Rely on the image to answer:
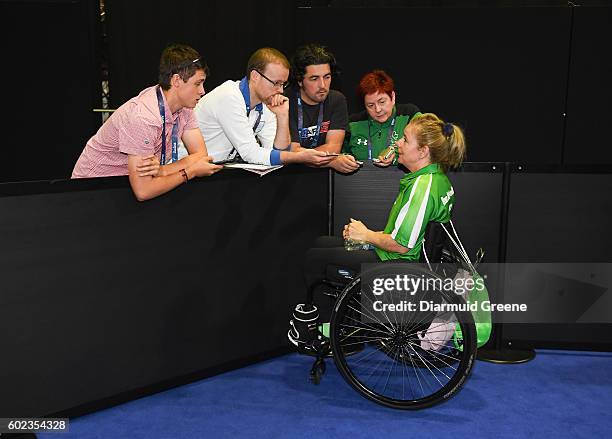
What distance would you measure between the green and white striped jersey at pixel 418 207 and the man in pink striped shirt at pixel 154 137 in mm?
813

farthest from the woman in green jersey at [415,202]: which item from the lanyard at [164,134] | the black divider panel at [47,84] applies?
the black divider panel at [47,84]

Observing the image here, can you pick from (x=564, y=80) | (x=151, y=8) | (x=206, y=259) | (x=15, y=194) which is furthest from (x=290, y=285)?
(x=564, y=80)

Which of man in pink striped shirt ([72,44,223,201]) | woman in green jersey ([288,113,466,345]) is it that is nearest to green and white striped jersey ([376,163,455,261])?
woman in green jersey ([288,113,466,345])

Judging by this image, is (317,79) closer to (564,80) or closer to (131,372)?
(131,372)

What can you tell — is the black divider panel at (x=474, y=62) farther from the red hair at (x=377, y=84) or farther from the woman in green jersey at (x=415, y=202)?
the woman in green jersey at (x=415, y=202)

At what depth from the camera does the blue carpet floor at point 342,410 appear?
277cm

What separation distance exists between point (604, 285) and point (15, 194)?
9.21 ft

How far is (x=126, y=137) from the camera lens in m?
2.69

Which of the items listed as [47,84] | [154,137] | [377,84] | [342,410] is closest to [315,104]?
[377,84]

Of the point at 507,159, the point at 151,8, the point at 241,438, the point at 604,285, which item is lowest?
the point at 241,438

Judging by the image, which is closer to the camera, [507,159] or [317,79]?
[317,79]

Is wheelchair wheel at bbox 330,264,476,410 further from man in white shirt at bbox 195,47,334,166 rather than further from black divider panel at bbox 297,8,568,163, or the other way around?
black divider panel at bbox 297,8,568,163

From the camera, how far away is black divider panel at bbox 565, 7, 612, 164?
5.10m

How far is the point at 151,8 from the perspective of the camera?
4.89 metres
